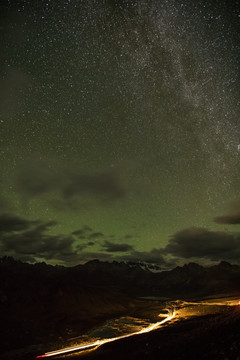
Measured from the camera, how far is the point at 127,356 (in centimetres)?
1745

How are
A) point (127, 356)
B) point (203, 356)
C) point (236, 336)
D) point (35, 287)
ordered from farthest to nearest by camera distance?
point (35, 287) < point (127, 356) < point (236, 336) < point (203, 356)

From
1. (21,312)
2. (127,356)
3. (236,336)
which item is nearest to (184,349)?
(236,336)

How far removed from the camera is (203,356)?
1248 centimetres

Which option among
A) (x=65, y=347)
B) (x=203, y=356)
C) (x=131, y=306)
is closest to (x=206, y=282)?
(x=131, y=306)

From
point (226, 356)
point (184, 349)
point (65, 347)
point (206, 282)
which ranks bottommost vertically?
point (206, 282)

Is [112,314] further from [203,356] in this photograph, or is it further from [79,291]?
[203,356]

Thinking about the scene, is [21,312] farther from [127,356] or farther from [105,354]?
[127,356]

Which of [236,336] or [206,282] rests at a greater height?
[236,336]

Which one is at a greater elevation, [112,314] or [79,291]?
[79,291]

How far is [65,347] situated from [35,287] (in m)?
35.3

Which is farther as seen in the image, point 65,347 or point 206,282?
point 206,282

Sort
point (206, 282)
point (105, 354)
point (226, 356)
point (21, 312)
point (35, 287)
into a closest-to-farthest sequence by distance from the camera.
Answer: point (226, 356) < point (105, 354) < point (21, 312) < point (35, 287) < point (206, 282)

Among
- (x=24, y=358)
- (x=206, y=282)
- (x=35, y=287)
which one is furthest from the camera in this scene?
(x=206, y=282)

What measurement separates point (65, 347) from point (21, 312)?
75.4 ft
